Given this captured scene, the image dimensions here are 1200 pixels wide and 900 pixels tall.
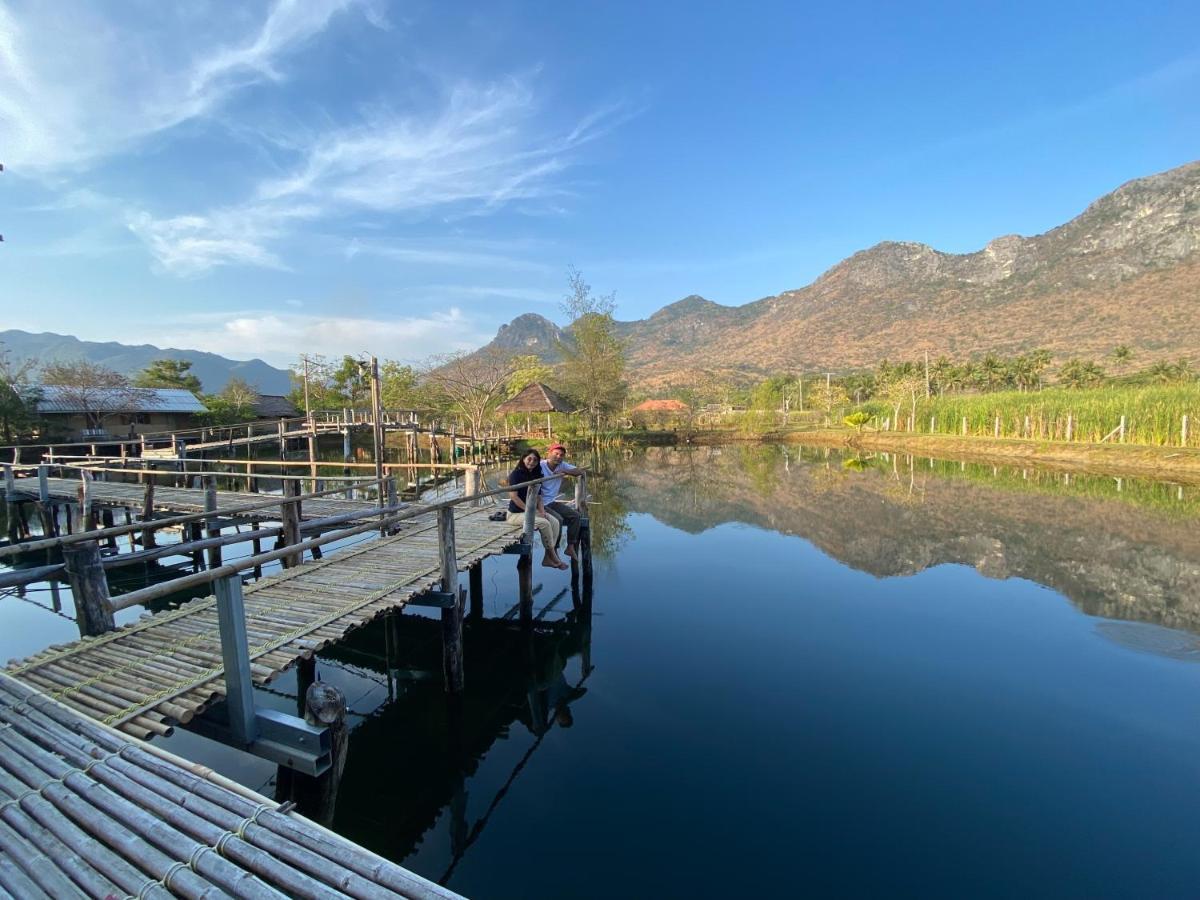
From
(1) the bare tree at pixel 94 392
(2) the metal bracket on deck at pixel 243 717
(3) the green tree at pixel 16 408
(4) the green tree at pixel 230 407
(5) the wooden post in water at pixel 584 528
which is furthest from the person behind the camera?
(4) the green tree at pixel 230 407

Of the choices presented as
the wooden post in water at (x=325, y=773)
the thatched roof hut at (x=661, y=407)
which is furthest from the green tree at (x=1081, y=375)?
the wooden post in water at (x=325, y=773)

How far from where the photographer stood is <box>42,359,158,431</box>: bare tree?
95.7 feet

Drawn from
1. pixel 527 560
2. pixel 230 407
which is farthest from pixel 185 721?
pixel 230 407

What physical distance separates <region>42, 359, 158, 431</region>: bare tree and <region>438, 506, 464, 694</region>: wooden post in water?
33005 millimetres

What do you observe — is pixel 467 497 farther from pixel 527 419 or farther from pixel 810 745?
pixel 527 419

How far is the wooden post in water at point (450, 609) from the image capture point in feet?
Answer: 19.4

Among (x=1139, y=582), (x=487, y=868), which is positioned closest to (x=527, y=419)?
(x=1139, y=582)

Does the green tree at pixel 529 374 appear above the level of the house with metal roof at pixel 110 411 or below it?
above

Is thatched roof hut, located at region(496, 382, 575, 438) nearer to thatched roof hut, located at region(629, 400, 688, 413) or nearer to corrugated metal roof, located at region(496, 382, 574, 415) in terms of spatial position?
corrugated metal roof, located at region(496, 382, 574, 415)

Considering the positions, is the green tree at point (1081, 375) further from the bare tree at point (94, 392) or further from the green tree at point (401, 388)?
the bare tree at point (94, 392)

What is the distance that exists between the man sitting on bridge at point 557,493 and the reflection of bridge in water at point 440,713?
75cm

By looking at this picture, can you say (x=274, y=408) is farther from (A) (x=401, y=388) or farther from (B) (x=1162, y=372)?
(B) (x=1162, y=372)

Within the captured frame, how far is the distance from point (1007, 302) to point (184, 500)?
8277 cm

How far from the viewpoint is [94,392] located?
30.0m
